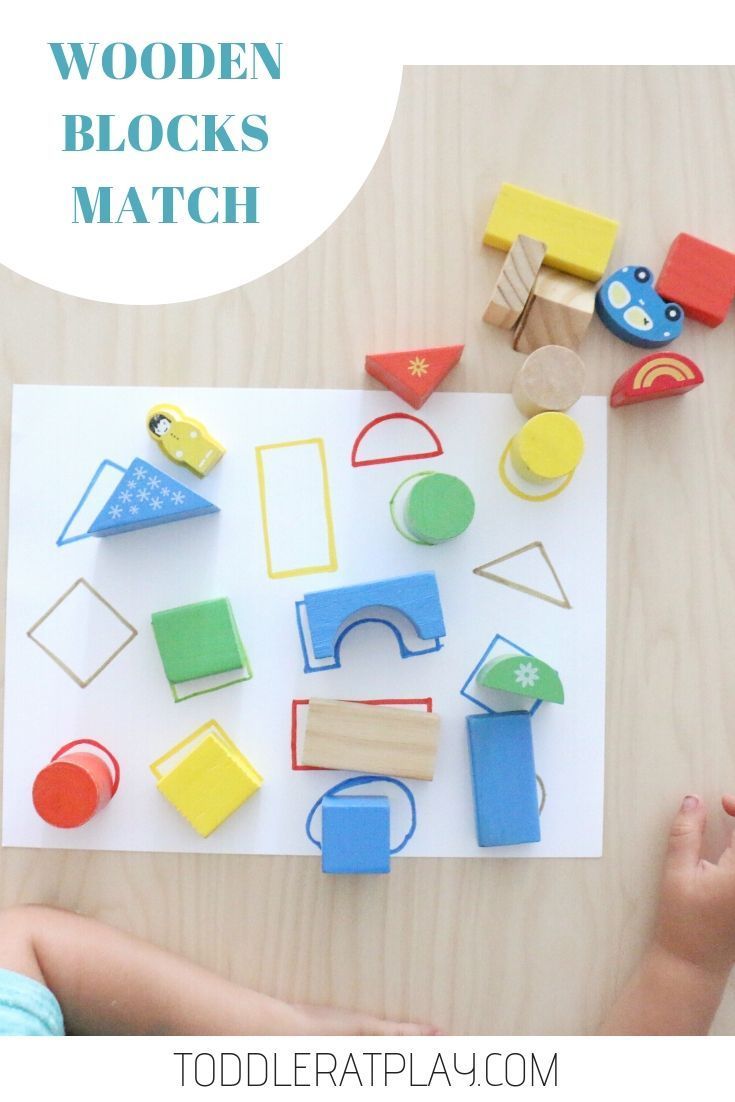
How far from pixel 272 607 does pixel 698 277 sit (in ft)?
1.41

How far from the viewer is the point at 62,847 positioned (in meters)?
0.67

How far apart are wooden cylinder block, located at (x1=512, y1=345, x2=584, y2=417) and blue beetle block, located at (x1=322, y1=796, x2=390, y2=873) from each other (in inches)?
13.2

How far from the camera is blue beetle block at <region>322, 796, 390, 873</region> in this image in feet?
2.14

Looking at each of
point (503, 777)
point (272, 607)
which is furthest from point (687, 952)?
point (272, 607)

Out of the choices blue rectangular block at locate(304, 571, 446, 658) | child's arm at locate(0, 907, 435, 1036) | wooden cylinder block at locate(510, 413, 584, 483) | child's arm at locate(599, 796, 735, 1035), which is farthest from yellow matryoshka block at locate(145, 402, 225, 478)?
child's arm at locate(599, 796, 735, 1035)

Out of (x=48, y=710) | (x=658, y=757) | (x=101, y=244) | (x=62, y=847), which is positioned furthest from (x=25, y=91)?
(x=658, y=757)

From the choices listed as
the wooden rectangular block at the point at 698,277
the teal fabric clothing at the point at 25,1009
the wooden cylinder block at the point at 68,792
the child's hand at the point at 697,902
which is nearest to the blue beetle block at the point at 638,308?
the wooden rectangular block at the point at 698,277

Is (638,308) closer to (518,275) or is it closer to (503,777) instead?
(518,275)

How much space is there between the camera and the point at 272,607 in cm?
67

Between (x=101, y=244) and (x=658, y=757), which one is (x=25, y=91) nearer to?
(x=101, y=244)

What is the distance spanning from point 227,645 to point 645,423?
38cm

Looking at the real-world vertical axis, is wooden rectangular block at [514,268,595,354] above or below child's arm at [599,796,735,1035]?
above

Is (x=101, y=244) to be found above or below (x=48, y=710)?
above

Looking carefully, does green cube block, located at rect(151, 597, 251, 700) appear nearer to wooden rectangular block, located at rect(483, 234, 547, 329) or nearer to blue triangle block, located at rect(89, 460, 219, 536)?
blue triangle block, located at rect(89, 460, 219, 536)
